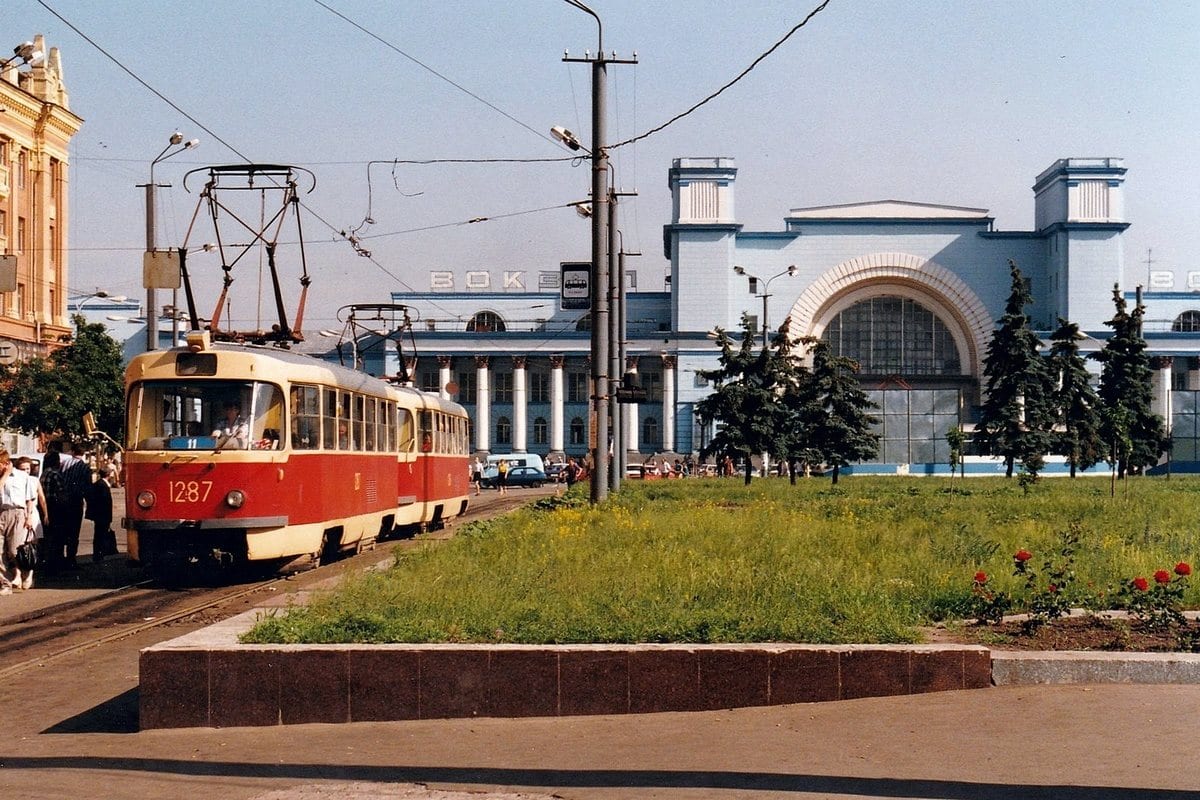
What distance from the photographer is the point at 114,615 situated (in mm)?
14680

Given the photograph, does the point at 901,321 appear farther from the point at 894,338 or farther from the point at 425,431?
the point at 425,431

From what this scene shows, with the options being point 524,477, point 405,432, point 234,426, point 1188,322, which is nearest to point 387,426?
point 405,432

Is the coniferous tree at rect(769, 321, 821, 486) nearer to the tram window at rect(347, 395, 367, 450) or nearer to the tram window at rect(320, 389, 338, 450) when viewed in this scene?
the tram window at rect(347, 395, 367, 450)

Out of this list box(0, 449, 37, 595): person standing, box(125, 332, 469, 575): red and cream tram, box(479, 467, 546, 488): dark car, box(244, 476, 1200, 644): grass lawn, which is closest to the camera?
box(244, 476, 1200, 644): grass lawn

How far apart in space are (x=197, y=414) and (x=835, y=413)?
1566 inches

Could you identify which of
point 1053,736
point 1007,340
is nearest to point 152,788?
point 1053,736

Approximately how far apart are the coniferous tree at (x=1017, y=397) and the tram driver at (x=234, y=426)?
48.4 m

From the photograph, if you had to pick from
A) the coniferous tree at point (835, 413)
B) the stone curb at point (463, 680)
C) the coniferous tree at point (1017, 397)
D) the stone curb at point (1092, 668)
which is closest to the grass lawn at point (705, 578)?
the stone curb at point (463, 680)

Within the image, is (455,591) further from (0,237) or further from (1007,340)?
(0,237)

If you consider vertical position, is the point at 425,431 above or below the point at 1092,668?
above

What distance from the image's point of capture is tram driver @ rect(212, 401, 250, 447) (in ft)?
55.5

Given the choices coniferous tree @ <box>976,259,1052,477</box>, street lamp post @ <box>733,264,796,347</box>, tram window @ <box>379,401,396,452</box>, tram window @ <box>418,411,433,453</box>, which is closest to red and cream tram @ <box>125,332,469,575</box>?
tram window @ <box>379,401,396,452</box>

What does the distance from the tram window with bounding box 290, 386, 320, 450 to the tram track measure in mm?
1603

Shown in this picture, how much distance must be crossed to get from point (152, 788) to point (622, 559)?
21.6 ft
